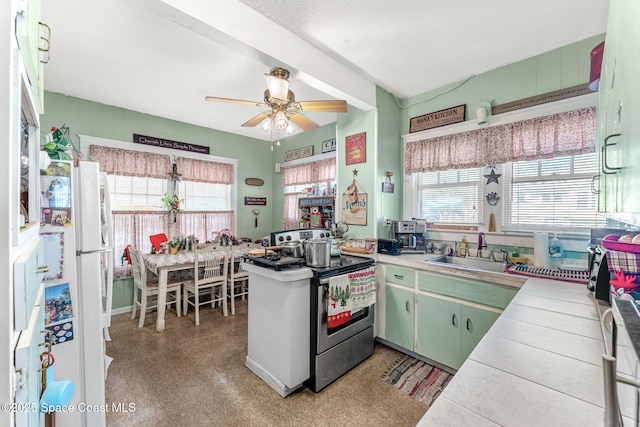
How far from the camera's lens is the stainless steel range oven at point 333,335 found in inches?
79.3

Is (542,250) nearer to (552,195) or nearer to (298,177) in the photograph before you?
(552,195)

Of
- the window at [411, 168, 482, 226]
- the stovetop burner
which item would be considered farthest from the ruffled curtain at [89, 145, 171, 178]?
the window at [411, 168, 482, 226]

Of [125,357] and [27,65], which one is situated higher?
[27,65]

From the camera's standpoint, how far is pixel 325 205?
403cm

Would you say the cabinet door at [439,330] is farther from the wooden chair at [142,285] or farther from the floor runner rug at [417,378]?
the wooden chair at [142,285]

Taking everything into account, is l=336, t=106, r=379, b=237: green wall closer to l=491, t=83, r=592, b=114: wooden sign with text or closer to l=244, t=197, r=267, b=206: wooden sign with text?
l=491, t=83, r=592, b=114: wooden sign with text

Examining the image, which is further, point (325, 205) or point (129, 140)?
point (325, 205)

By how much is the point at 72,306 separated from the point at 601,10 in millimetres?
3853

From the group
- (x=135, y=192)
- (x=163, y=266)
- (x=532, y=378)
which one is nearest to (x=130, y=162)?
(x=135, y=192)

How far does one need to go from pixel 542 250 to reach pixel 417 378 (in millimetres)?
1465

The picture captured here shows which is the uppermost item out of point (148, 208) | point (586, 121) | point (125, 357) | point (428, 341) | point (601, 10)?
point (601, 10)

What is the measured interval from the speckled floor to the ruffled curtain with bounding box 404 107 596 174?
205 cm

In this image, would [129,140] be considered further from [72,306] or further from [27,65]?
[27,65]

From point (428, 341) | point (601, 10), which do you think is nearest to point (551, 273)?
point (428, 341)
